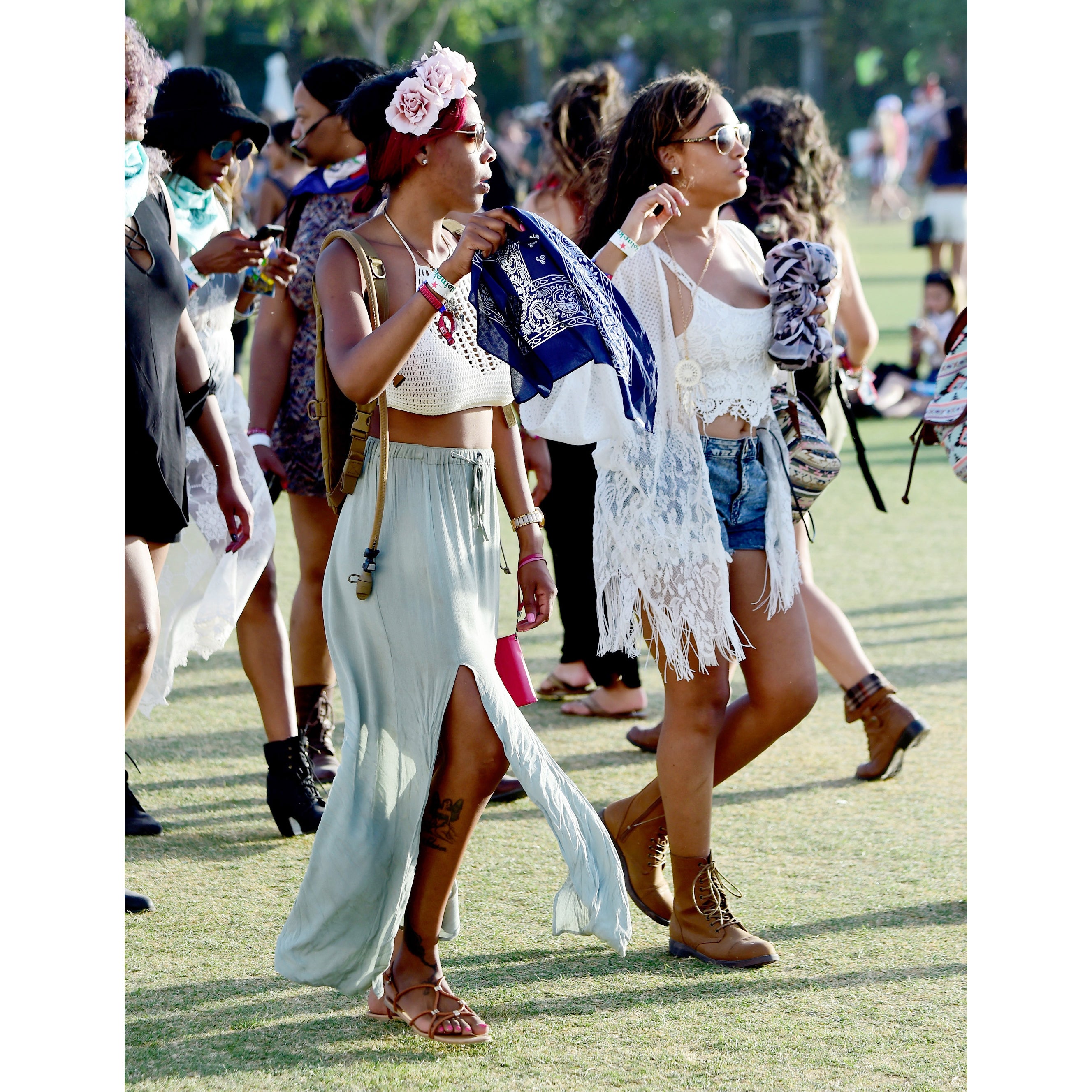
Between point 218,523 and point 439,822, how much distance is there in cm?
167

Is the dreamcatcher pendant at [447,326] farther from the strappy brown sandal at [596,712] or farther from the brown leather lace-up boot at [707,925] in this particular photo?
the strappy brown sandal at [596,712]

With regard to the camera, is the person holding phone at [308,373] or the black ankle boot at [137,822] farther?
the person holding phone at [308,373]

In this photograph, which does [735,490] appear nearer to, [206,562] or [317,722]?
[206,562]

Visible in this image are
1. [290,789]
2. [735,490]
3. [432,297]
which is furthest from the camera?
[290,789]

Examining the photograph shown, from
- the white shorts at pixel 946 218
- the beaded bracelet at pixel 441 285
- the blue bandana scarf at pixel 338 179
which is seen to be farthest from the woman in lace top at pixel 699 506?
the white shorts at pixel 946 218

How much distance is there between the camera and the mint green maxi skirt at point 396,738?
3.12m

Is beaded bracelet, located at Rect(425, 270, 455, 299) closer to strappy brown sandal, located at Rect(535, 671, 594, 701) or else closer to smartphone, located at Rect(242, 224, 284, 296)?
smartphone, located at Rect(242, 224, 284, 296)

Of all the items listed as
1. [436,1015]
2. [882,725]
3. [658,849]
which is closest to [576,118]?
[882,725]

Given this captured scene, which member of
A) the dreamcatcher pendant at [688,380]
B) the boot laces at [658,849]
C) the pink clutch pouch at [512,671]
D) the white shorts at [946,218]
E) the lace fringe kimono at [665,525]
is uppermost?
the white shorts at [946,218]

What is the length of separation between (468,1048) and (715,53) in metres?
57.0

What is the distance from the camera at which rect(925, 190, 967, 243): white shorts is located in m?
17.5

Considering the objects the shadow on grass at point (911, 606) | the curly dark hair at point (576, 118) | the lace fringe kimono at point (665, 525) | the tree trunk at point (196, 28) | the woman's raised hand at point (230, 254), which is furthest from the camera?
the tree trunk at point (196, 28)

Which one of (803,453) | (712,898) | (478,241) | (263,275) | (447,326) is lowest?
(712,898)

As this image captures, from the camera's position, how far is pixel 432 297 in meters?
2.81
